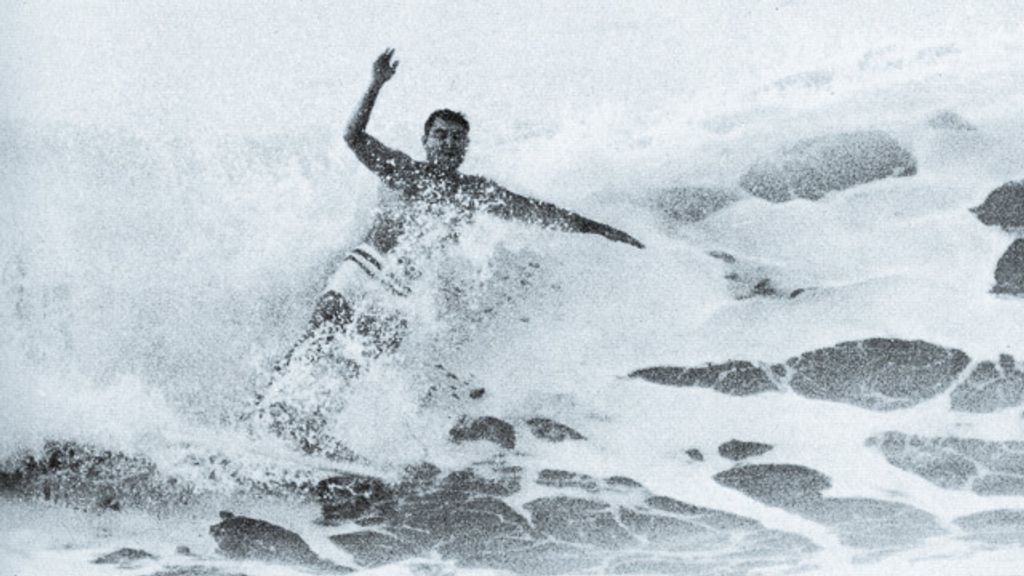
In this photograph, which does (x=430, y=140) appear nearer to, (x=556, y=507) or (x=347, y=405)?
(x=347, y=405)

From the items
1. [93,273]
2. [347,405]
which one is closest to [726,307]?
[347,405]

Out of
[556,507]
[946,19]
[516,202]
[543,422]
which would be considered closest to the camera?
[946,19]

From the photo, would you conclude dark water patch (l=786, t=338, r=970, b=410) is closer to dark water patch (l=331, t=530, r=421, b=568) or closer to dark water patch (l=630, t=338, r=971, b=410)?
dark water patch (l=630, t=338, r=971, b=410)

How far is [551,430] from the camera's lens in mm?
3146

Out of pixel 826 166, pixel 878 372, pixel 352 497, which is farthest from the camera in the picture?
pixel 352 497

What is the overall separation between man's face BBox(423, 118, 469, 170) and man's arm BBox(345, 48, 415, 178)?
87 mm

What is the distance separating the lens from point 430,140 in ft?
8.00

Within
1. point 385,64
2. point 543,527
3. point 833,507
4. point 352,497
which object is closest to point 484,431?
point 352,497

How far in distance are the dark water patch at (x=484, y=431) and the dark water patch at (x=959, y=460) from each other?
1.29 meters

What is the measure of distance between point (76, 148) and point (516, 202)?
1186 mm

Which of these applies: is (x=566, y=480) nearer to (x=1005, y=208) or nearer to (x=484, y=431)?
(x=484, y=431)

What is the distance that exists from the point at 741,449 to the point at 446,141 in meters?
1.62

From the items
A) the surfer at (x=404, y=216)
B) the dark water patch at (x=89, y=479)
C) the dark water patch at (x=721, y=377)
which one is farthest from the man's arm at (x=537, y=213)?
the dark water patch at (x=89, y=479)

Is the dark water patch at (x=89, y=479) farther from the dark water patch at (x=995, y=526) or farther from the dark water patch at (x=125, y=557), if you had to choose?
the dark water patch at (x=995, y=526)
